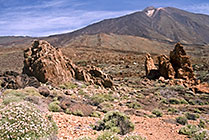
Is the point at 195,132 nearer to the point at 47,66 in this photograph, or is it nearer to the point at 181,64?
the point at 47,66

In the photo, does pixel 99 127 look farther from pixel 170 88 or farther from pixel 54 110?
pixel 170 88

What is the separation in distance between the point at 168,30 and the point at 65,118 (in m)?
200

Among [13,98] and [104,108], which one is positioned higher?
[13,98]

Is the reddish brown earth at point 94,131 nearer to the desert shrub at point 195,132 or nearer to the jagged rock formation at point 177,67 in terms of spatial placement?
the desert shrub at point 195,132

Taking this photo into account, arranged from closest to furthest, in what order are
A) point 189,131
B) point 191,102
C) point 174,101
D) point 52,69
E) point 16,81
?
point 189,131 → point 16,81 → point 52,69 → point 174,101 → point 191,102

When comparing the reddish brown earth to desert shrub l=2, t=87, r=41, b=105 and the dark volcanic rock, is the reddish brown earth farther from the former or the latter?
the dark volcanic rock

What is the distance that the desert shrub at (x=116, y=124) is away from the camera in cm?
637

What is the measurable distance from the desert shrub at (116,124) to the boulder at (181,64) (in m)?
15.8

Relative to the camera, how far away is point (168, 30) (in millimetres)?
194000

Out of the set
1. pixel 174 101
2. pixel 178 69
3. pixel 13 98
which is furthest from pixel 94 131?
pixel 178 69

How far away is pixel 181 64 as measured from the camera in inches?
857

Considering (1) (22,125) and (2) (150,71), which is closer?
(1) (22,125)

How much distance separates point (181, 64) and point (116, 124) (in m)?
17.1

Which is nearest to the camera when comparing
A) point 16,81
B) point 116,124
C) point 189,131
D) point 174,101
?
point 116,124
